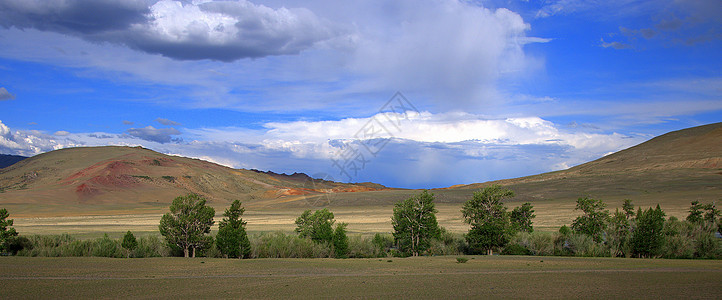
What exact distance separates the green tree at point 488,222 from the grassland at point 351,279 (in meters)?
5.88

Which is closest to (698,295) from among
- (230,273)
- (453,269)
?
(453,269)

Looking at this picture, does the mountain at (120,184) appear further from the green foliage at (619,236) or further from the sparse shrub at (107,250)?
the green foliage at (619,236)

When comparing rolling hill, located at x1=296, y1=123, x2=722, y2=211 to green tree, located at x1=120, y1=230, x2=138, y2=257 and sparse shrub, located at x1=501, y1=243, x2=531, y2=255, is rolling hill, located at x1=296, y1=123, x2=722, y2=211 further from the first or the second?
green tree, located at x1=120, y1=230, x2=138, y2=257

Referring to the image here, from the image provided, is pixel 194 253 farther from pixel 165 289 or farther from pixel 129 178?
pixel 129 178

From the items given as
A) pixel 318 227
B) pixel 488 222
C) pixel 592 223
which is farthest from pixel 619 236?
pixel 318 227

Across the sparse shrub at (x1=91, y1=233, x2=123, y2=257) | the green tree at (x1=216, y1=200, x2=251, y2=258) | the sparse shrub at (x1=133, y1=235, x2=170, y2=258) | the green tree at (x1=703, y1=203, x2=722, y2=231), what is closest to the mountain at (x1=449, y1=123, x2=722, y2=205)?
the green tree at (x1=703, y1=203, x2=722, y2=231)

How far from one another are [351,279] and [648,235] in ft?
62.6

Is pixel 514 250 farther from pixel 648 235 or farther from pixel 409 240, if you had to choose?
pixel 648 235

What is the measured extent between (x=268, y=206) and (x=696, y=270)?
323ft

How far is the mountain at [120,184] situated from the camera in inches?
4222

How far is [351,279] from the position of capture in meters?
16.4

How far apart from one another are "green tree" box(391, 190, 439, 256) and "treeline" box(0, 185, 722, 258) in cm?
6

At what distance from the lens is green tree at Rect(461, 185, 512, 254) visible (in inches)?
1098

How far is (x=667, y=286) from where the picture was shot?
1434 centimetres
